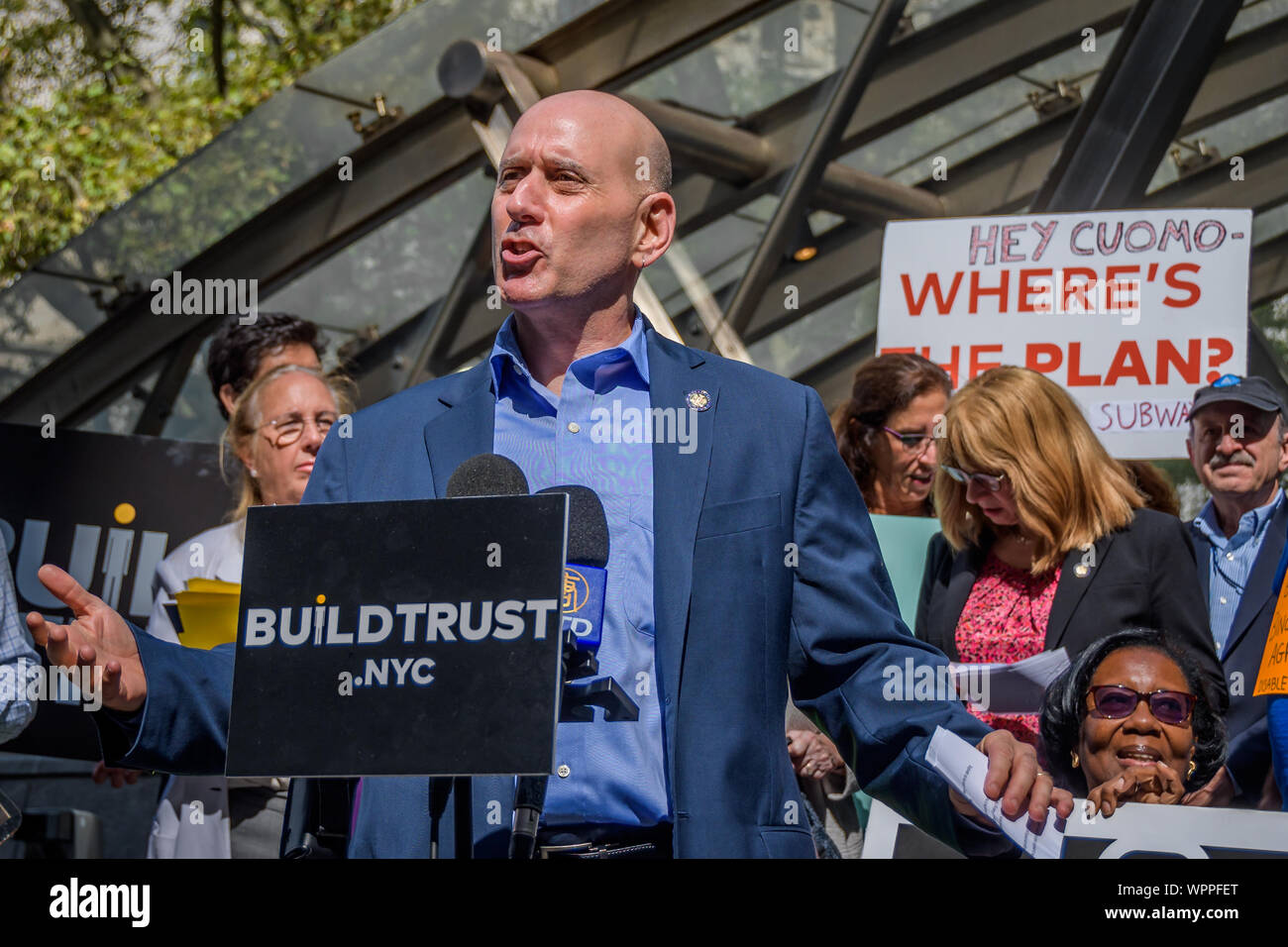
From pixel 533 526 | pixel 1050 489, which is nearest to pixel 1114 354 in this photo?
pixel 1050 489

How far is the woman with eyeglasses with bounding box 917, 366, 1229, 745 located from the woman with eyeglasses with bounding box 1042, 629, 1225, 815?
0.88 ft

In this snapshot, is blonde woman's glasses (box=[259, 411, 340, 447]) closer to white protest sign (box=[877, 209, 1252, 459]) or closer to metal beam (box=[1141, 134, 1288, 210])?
white protest sign (box=[877, 209, 1252, 459])

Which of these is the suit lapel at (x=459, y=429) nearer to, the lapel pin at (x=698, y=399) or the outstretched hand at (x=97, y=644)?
the lapel pin at (x=698, y=399)

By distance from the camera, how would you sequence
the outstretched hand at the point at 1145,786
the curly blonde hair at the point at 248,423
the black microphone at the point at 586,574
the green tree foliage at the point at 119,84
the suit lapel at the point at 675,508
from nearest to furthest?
1. the black microphone at the point at 586,574
2. the suit lapel at the point at 675,508
3. the outstretched hand at the point at 1145,786
4. the curly blonde hair at the point at 248,423
5. the green tree foliage at the point at 119,84

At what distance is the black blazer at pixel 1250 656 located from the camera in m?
4.13

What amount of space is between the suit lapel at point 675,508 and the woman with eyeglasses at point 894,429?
8.67 ft

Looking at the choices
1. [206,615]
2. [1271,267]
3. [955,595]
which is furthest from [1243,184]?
[206,615]

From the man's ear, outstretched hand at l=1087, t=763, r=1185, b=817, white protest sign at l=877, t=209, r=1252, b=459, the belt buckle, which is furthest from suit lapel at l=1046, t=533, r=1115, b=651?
the belt buckle

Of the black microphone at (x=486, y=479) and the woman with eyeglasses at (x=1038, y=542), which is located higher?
the woman with eyeglasses at (x=1038, y=542)

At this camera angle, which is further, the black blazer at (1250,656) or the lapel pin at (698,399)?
the black blazer at (1250,656)

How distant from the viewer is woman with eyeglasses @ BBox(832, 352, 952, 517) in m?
5.27

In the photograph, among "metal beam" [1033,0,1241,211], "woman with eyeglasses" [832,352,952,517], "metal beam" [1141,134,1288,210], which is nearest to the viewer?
"woman with eyeglasses" [832,352,952,517]

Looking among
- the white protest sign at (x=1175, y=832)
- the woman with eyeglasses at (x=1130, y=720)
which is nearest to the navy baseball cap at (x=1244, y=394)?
the woman with eyeglasses at (x=1130, y=720)
